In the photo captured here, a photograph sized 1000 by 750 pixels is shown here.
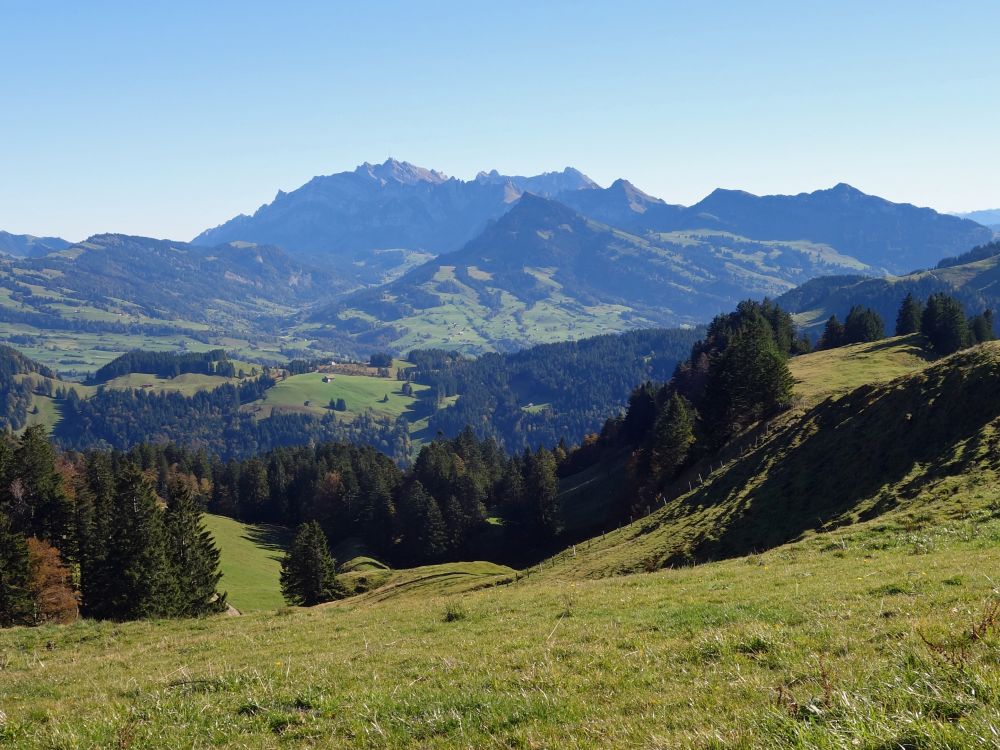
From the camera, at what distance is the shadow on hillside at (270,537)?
416 ft

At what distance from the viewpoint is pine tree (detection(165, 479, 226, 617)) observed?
60.3 meters

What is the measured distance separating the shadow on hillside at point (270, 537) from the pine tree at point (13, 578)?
213ft

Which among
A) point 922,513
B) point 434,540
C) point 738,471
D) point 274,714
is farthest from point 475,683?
point 434,540

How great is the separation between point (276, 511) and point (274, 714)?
154 m

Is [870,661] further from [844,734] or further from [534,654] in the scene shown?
[534,654]

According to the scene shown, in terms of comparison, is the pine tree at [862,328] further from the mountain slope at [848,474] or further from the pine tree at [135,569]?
the pine tree at [135,569]

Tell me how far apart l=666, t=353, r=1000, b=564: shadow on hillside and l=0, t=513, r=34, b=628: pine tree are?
173 feet

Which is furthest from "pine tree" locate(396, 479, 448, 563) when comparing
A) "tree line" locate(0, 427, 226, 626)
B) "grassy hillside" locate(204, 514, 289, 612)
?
"tree line" locate(0, 427, 226, 626)

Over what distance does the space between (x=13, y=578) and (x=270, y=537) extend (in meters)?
83.5

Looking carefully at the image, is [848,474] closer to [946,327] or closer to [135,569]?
[135,569]

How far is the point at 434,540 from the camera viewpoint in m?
118

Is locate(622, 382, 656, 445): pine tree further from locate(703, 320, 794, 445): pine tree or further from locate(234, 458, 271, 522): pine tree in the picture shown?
locate(234, 458, 271, 522): pine tree

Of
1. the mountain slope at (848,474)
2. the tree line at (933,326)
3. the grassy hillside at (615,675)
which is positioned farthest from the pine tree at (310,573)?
the tree line at (933,326)

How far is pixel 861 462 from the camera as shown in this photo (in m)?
48.1
